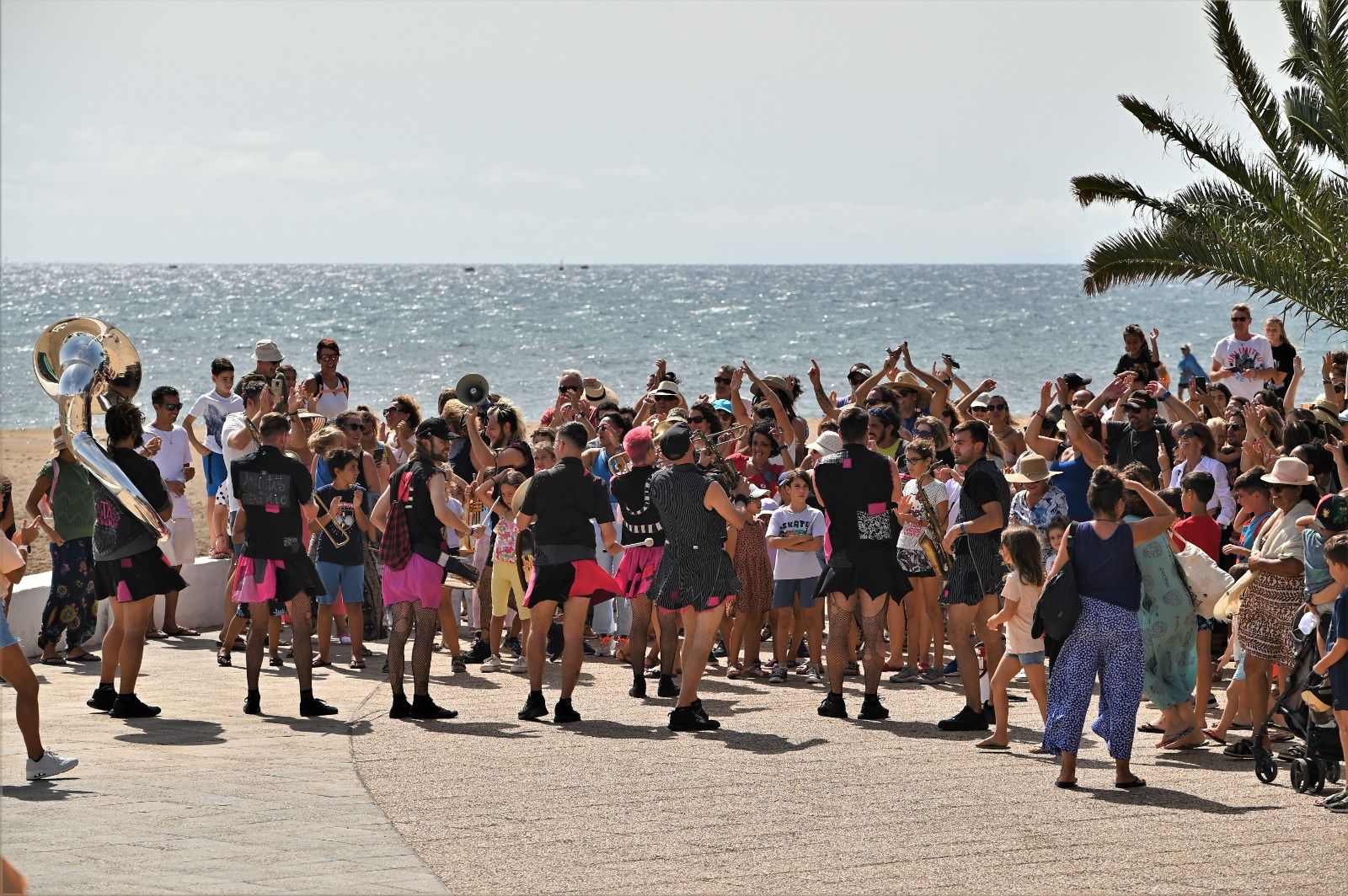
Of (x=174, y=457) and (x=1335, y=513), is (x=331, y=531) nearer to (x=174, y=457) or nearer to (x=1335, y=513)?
(x=174, y=457)

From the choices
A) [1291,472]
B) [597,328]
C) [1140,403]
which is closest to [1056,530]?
[1291,472]

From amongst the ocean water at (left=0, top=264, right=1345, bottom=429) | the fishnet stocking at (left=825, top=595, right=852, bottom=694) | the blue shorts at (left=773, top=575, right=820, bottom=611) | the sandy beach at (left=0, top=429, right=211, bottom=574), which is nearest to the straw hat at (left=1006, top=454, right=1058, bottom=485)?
the fishnet stocking at (left=825, top=595, right=852, bottom=694)

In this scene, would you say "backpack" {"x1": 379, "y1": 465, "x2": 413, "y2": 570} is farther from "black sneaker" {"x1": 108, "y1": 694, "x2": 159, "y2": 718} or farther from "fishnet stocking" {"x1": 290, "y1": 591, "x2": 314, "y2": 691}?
"black sneaker" {"x1": 108, "y1": 694, "x2": 159, "y2": 718}

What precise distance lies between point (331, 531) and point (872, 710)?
3891 mm

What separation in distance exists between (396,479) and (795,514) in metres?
2.57

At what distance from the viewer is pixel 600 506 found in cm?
945

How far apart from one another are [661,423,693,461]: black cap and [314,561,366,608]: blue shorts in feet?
9.41

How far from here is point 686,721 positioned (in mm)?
9078

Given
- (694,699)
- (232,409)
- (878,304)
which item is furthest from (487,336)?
(694,699)

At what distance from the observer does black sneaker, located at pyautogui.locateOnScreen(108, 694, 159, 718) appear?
929cm

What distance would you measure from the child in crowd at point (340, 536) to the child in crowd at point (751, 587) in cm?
252

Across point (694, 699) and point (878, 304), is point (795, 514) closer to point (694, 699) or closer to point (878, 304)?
point (694, 699)

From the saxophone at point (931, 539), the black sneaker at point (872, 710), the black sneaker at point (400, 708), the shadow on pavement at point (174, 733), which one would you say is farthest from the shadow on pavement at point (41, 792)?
the saxophone at point (931, 539)

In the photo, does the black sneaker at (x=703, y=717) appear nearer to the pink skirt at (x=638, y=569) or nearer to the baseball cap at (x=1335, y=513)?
the pink skirt at (x=638, y=569)
